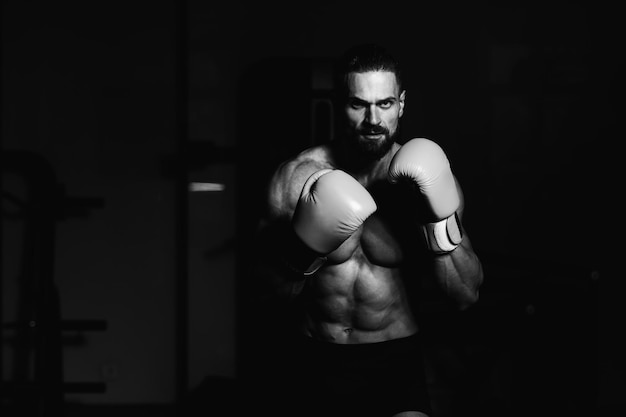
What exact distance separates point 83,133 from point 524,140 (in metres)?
2.23

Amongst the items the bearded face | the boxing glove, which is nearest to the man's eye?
the bearded face

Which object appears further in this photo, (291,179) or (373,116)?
(291,179)

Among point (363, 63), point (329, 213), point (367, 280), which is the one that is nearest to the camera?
point (329, 213)

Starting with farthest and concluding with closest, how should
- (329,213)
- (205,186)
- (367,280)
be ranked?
(205,186) → (367,280) → (329,213)

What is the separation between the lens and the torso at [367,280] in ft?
6.12

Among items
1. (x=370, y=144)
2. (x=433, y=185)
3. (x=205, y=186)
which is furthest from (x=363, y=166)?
(x=205, y=186)

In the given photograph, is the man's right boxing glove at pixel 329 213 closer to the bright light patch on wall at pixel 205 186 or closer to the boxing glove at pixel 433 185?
the boxing glove at pixel 433 185

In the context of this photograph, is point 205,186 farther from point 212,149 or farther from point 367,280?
point 367,280

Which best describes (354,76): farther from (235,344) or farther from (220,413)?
(235,344)

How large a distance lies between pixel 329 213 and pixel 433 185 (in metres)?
0.25

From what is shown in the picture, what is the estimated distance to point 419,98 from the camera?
361 centimetres

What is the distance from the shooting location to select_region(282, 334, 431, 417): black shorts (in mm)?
1872

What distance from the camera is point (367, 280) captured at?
6.12 feet

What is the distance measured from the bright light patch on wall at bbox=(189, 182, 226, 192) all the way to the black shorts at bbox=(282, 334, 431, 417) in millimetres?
1846
